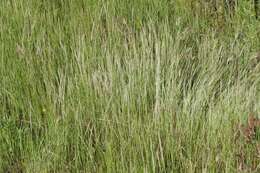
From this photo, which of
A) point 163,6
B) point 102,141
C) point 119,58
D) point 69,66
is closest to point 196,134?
point 102,141

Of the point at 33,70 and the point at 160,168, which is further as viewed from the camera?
the point at 33,70

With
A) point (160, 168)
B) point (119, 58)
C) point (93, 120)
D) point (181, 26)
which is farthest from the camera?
point (181, 26)

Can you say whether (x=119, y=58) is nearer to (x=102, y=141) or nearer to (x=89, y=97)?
(x=89, y=97)

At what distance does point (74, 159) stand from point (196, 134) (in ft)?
1.70

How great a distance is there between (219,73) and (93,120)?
28.5 inches

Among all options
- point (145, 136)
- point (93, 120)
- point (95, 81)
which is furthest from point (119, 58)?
point (145, 136)

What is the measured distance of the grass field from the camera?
2.16 metres

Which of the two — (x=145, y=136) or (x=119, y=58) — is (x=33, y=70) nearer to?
(x=119, y=58)

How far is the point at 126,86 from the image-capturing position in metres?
2.43

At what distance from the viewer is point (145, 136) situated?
2182 mm

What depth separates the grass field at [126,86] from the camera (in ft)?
7.08

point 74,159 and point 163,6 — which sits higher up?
point 163,6

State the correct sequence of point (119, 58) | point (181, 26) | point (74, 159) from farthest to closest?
point (181, 26) < point (119, 58) < point (74, 159)

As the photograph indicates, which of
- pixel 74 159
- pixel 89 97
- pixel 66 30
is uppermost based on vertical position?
pixel 66 30
